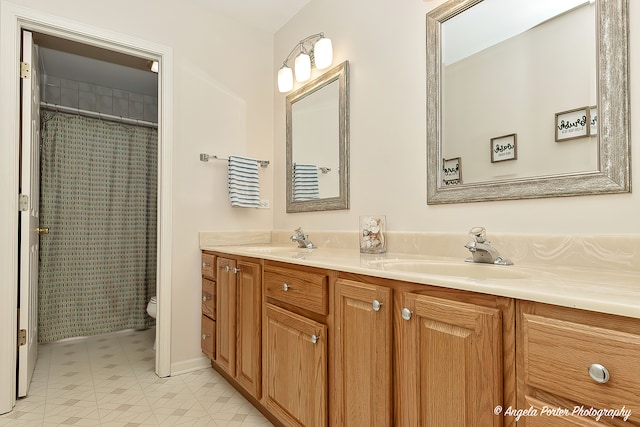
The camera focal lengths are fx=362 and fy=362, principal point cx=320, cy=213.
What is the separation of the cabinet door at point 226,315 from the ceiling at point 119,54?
1606 millimetres

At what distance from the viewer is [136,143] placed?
10.8ft

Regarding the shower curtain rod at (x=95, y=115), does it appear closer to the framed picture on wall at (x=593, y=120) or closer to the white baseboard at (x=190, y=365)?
the white baseboard at (x=190, y=365)

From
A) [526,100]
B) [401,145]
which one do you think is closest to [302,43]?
[401,145]

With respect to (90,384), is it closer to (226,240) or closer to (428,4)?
(226,240)

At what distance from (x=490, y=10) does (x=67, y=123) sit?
314 cm

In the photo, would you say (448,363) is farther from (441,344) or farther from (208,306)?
(208,306)

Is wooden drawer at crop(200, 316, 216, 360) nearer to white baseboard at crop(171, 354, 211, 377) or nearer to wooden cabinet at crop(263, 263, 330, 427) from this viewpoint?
white baseboard at crop(171, 354, 211, 377)

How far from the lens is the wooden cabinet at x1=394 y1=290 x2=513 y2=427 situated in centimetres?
78

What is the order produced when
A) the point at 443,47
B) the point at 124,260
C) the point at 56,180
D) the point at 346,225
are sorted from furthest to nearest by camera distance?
the point at 124,260, the point at 56,180, the point at 346,225, the point at 443,47

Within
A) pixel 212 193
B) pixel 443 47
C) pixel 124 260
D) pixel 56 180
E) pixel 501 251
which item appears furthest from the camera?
pixel 124 260

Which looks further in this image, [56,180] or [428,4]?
[56,180]

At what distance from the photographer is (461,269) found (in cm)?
124

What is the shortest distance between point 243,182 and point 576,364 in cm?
215

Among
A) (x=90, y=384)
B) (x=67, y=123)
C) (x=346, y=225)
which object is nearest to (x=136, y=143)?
(x=67, y=123)
